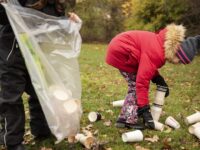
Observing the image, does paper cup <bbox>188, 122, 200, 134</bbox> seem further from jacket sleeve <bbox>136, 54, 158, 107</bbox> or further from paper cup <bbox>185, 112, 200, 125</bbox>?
jacket sleeve <bbox>136, 54, 158, 107</bbox>

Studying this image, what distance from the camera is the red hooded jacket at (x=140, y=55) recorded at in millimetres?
4555

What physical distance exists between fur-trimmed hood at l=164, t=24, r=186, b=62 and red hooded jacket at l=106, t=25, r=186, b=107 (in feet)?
0.16

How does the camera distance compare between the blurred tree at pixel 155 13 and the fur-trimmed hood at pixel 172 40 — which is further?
the blurred tree at pixel 155 13

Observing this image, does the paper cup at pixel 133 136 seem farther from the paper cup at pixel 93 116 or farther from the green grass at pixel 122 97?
the paper cup at pixel 93 116

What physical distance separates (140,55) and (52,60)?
3.85 ft

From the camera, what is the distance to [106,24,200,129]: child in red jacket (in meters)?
4.56

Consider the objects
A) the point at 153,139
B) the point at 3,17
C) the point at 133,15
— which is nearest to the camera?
the point at 3,17

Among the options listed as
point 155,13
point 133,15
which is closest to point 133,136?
point 155,13

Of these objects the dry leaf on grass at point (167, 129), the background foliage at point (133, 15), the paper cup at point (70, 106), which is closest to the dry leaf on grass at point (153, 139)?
the dry leaf on grass at point (167, 129)

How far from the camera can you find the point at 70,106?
3.94 m

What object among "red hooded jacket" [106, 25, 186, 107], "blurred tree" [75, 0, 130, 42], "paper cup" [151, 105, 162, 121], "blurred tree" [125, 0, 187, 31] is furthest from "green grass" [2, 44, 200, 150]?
"blurred tree" [75, 0, 130, 42]

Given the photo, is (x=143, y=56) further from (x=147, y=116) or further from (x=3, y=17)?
(x=3, y=17)

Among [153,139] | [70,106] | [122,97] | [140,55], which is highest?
[140,55]

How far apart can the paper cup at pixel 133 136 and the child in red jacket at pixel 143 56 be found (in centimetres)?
36
